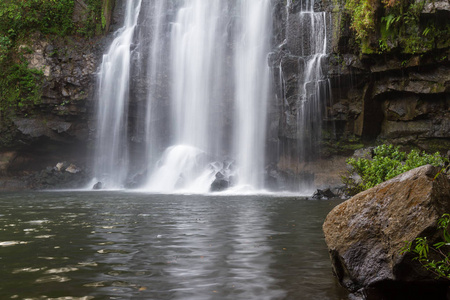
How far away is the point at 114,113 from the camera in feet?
108

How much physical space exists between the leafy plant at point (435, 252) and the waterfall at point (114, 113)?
30.6 m

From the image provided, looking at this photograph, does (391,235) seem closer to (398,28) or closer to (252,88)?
(398,28)

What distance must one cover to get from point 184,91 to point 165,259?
27.7 m

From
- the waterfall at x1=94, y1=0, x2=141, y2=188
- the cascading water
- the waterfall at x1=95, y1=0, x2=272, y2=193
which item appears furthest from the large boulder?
the waterfall at x1=94, y1=0, x2=141, y2=188

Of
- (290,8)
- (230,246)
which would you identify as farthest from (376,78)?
(230,246)

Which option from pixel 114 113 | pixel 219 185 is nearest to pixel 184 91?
pixel 114 113

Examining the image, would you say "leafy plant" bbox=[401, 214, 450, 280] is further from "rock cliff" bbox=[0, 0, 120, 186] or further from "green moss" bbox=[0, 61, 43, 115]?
"green moss" bbox=[0, 61, 43, 115]

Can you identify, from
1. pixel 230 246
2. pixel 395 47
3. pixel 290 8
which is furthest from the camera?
pixel 290 8

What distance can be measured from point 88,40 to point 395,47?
25.2m

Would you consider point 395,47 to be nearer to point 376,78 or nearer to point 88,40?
point 376,78

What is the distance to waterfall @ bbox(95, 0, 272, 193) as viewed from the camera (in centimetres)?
3008

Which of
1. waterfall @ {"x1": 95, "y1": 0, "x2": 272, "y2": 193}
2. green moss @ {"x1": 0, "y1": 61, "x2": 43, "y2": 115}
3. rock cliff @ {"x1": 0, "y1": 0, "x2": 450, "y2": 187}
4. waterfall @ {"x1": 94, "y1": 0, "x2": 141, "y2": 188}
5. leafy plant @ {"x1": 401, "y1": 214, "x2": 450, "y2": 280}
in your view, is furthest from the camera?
waterfall @ {"x1": 94, "y1": 0, "x2": 141, "y2": 188}

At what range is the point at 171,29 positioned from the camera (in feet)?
113

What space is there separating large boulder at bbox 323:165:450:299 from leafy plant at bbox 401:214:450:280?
0.07m
